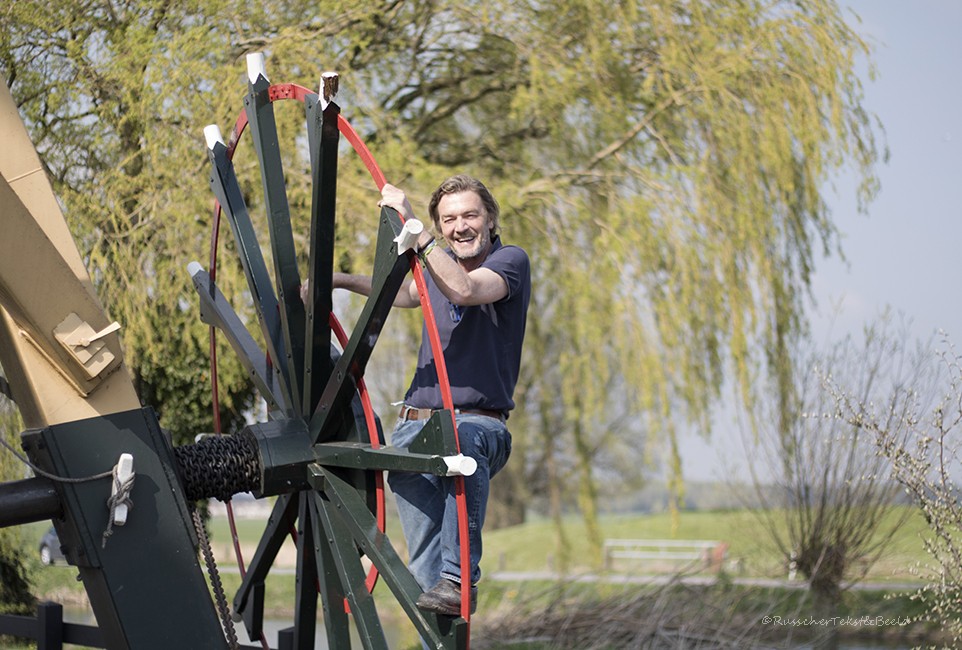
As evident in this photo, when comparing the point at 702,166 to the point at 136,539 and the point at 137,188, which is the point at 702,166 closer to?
the point at 137,188

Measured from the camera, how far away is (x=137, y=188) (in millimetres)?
7207

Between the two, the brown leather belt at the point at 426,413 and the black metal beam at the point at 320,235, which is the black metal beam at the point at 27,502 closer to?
the black metal beam at the point at 320,235

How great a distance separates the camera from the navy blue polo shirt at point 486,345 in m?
3.17

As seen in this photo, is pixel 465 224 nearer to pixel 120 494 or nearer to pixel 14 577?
pixel 120 494

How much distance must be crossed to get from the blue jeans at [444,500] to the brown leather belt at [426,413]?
0.03 metres

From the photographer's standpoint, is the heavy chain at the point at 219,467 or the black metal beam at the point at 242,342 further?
the black metal beam at the point at 242,342

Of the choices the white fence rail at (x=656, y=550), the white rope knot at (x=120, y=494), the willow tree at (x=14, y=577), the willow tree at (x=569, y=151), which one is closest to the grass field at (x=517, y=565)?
the willow tree at (x=14, y=577)

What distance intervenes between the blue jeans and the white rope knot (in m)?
0.94

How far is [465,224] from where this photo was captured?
3.31m

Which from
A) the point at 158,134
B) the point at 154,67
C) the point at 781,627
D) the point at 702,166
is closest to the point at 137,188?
the point at 158,134

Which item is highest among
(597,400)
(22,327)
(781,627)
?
(22,327)

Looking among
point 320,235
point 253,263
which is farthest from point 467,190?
point 253,263

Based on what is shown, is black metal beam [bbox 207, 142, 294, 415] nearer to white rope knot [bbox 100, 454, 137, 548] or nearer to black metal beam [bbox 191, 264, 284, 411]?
black metal beam [bbox 191, 264, 284, 411]

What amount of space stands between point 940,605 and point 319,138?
4.50 metres
